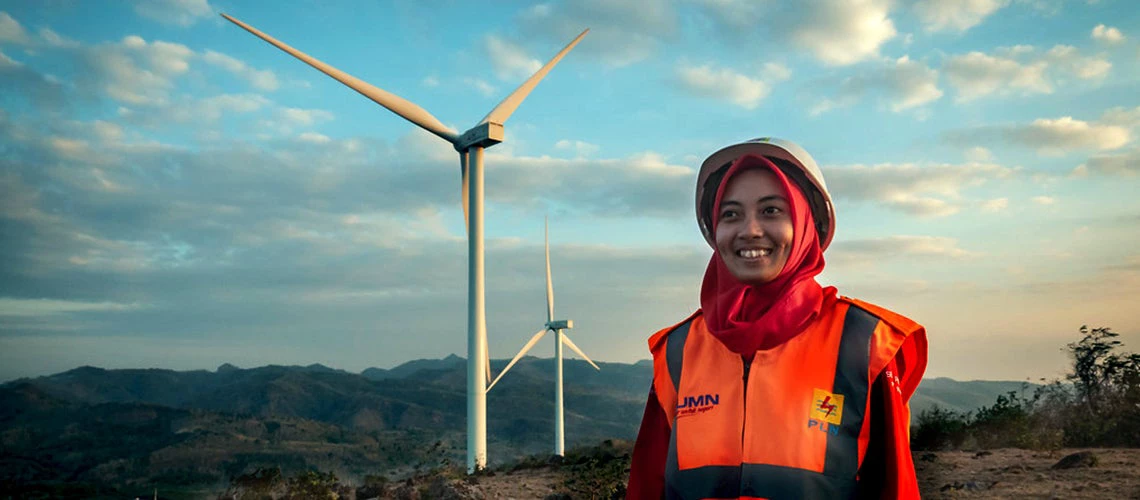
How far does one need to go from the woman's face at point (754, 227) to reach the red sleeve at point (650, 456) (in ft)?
3.01

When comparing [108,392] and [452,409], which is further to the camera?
[108,392]

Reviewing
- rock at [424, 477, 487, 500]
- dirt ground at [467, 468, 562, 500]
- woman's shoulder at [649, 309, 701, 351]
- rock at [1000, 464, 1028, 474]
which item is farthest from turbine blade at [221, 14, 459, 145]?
woman's shoulder at [649, 309, 701, 351]

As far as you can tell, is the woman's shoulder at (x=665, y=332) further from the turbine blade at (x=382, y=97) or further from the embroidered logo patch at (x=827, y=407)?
the turbine blade at (x=382, y=97)

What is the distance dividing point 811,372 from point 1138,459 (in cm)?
1595

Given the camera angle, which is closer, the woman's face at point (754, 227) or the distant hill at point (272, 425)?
the woman's face at point (754, 227)

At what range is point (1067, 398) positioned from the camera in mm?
21297

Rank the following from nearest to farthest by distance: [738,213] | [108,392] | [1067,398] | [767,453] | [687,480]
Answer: [767,453] < [687,480] < [738,213] < [1067,398] < [108,392]

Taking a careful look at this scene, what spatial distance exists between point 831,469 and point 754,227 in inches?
45.2

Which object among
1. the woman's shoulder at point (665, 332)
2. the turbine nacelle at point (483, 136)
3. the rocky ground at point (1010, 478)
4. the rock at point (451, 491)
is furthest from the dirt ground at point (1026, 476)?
the turbine nacelle at point (483, 136)

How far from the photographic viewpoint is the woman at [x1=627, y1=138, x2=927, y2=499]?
3.58 meters

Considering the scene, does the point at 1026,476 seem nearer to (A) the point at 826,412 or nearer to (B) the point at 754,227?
(A) the point at 826,412

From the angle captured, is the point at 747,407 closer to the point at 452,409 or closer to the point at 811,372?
the point at 811,372

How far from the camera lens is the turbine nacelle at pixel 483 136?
995 inches

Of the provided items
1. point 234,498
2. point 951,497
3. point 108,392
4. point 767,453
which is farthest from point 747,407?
point 108,392
